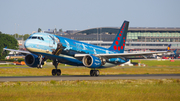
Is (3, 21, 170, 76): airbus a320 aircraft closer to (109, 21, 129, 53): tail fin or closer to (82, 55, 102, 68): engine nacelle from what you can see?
(82, 55, 102, 68): engine nacelle

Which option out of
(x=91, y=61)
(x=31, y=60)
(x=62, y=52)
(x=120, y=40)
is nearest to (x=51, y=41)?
(x=62, y=52)

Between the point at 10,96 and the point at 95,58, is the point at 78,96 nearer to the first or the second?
the point at 10,96

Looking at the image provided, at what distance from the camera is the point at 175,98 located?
19.5 m

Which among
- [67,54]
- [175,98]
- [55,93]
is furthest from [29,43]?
[175,98]

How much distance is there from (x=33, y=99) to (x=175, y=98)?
928 cm

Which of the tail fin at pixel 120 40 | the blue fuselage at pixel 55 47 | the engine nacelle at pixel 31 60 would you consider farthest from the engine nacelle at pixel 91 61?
the tail fin at pixel 120 40

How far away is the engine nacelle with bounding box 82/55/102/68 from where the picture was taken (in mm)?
38438

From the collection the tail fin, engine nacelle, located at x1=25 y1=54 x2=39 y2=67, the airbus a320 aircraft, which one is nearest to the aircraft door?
the airbus a320 aircraft

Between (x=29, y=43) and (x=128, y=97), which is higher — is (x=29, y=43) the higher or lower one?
the higher one

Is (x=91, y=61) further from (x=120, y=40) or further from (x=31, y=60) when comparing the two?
(x=120, y=40)

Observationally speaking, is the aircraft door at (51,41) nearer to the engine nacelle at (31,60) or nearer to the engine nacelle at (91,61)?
the engine nacelle at (91,61)

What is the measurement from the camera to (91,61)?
38719 millimetres

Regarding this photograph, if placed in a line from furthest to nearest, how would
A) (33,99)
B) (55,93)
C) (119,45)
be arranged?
(119,45) < (55,93) < (33,99)

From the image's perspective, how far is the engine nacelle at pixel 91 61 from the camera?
3844 cm
